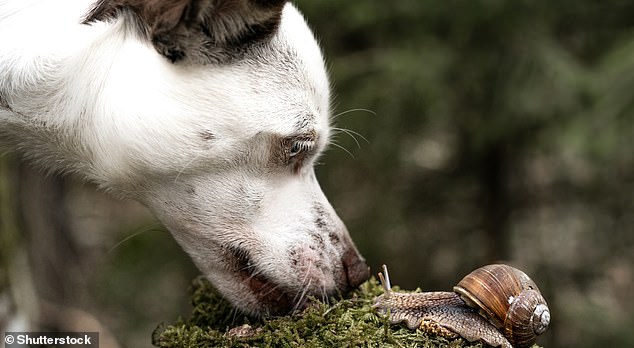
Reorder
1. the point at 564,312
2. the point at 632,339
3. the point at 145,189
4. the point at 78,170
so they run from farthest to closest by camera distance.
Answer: the point at 564,312, the point at 632,339, the point at 78,170, the point at 145,189

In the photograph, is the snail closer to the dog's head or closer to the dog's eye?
the dog's head

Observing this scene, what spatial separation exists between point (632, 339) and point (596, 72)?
65.9 inches

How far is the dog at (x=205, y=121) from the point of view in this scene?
2248mm

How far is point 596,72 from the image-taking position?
4141mm

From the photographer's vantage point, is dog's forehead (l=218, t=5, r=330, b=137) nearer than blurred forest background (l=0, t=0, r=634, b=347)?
Yes

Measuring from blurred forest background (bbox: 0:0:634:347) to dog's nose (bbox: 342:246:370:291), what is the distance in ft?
5.28

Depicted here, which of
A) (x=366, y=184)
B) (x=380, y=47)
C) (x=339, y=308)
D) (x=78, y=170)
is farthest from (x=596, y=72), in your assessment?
(x=78, y=170)

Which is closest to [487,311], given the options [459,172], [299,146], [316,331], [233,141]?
[316,331]

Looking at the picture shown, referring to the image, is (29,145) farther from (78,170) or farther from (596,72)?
(596,72)

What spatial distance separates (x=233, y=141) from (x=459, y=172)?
→ 338 centimetres

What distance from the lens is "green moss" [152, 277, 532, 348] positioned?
2016mm

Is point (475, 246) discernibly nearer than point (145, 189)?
No

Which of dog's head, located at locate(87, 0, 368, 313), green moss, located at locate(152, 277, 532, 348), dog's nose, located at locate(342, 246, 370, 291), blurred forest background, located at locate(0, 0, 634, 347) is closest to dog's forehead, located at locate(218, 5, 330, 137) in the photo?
dog's head, located at locate(87, 0, 368, 313)

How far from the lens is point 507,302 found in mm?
2045
